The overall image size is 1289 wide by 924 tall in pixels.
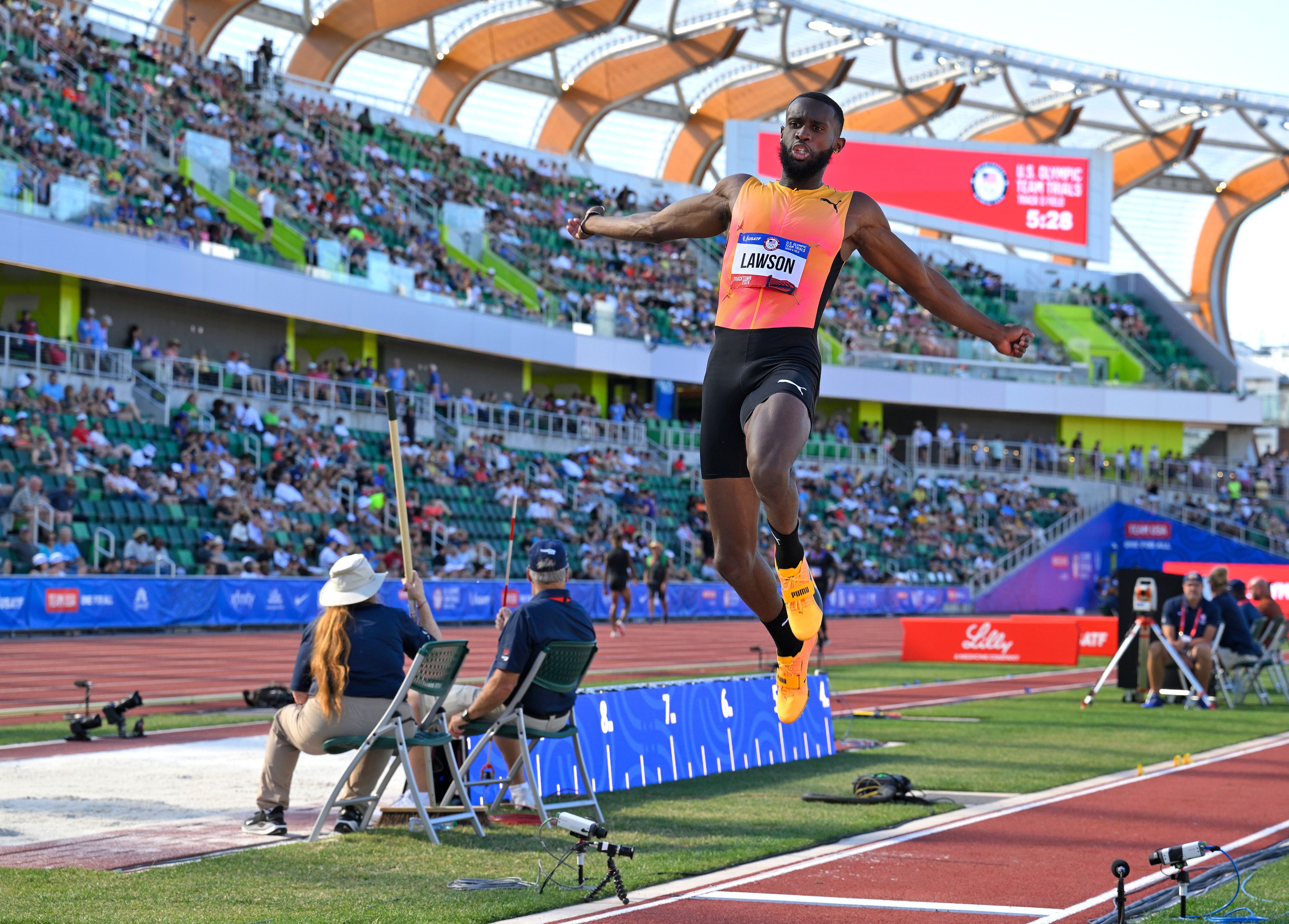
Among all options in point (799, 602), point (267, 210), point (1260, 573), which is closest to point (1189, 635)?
point (799, 602)

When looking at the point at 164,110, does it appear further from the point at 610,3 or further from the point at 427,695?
the point at 427,695

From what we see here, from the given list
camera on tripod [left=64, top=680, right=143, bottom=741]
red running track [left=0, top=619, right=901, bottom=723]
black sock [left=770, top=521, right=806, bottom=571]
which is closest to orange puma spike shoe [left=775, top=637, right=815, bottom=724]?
black sock [left=770, top=521, right=806, bottom=571]

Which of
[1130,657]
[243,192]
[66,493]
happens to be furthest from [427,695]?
[243,192]

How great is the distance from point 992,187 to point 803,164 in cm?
5545

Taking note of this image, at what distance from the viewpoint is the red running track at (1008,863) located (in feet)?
22.4

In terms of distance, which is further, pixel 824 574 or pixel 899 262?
pixel 824 574

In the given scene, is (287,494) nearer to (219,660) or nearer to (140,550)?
(140,550)

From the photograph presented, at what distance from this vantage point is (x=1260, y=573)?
1451 inches

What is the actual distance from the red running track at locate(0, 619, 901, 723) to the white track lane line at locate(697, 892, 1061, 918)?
8.42 meters

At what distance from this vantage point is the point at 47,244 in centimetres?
2931

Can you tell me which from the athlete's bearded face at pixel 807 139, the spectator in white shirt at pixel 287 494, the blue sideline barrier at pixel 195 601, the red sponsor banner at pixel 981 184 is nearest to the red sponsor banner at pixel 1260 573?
the blue sideline barrier at pixel 195 601

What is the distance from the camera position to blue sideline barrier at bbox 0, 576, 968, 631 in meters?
22.8

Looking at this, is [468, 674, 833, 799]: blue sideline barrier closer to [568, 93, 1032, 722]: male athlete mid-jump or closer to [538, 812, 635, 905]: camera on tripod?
[538, 812, 635, 905]: camera on tripod

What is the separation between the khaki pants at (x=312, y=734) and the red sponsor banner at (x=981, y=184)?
47.3 m
